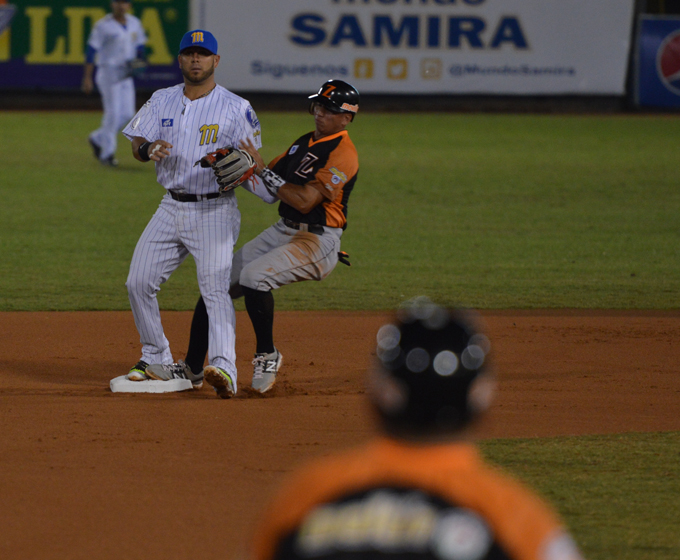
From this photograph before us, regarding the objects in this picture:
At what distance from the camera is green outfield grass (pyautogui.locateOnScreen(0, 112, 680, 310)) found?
9.58 meters

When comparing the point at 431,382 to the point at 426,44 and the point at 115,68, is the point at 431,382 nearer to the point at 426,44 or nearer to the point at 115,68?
the point at 115,68

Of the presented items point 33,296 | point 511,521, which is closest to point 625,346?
point 33,296

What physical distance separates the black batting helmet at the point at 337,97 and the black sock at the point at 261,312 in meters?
1.12

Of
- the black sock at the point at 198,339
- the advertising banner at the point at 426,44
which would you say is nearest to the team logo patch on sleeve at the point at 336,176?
the black sock at the point at 198,339

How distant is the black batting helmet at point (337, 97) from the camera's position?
584 cm

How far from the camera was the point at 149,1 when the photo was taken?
24047mm

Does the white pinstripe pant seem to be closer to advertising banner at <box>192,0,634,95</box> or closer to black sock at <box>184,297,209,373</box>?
black sock at <box>184,297,209,373</box>

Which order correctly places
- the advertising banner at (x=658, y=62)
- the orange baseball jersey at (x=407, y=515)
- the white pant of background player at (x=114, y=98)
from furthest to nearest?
1. the advertising banner at (x=658, y=62)
2. the white pant of background player at (x=114, y=98)
3. the orange baseball jersey at (x=407, y=515)

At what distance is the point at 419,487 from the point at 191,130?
4495 millimetres

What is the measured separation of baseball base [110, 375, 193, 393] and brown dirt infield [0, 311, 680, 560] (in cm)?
7

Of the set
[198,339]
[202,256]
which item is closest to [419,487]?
[202,256]

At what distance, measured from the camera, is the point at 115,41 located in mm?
17047

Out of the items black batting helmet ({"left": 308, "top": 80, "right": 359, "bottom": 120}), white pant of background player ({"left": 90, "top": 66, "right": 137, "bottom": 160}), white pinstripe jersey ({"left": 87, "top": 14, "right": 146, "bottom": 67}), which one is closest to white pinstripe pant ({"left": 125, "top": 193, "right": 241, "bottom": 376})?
black batting helmet ({"left": 308, "top": 80, "right": 359, "bottom": 120})

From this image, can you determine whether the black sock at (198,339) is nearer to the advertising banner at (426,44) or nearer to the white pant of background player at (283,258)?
the white pant of background player at (283,258)
